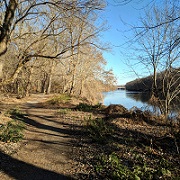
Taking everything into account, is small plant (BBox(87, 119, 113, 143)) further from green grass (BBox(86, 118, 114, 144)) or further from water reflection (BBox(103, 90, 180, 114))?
water reflection (BBox(103, 90, 180, 114))

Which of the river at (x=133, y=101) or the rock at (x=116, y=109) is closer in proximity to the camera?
→ the rock at (x=116, y=109)

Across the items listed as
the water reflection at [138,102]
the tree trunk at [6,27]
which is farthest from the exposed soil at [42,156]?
the water reflection at [138,102]

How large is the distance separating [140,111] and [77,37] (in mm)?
14532

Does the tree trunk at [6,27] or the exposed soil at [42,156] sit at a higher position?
the tree trunk at [6,27]

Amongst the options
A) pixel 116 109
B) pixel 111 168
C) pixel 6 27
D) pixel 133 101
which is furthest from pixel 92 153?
pixel 133 101

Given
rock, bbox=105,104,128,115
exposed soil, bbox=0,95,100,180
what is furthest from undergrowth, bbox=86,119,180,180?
rock, bbox=105,104,128,115

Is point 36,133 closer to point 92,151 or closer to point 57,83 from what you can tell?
point 92,151

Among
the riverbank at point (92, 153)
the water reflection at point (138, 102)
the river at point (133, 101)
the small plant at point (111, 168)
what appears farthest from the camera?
the river at point (133, 101)

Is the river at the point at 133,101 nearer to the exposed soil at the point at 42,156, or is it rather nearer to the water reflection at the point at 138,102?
the water reflection at the point at 138,102

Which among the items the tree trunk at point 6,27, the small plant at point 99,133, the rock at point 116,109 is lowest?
the small plant at point 99,133

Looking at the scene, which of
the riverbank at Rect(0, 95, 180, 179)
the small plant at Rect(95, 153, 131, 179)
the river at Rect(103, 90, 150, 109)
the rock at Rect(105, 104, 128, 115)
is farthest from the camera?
the river at Rect(103, 90, 150, 109)

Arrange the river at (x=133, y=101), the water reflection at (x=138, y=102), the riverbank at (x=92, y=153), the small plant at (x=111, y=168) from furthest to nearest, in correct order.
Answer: the river at (x=133, y=101) < the water reflection at (x=138, y=102) < the riverbank at (x=92, y=153) < the small plant at (x=111, y=168)

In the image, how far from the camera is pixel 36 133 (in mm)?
6539

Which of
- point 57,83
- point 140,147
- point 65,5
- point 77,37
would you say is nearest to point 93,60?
point 77,37
